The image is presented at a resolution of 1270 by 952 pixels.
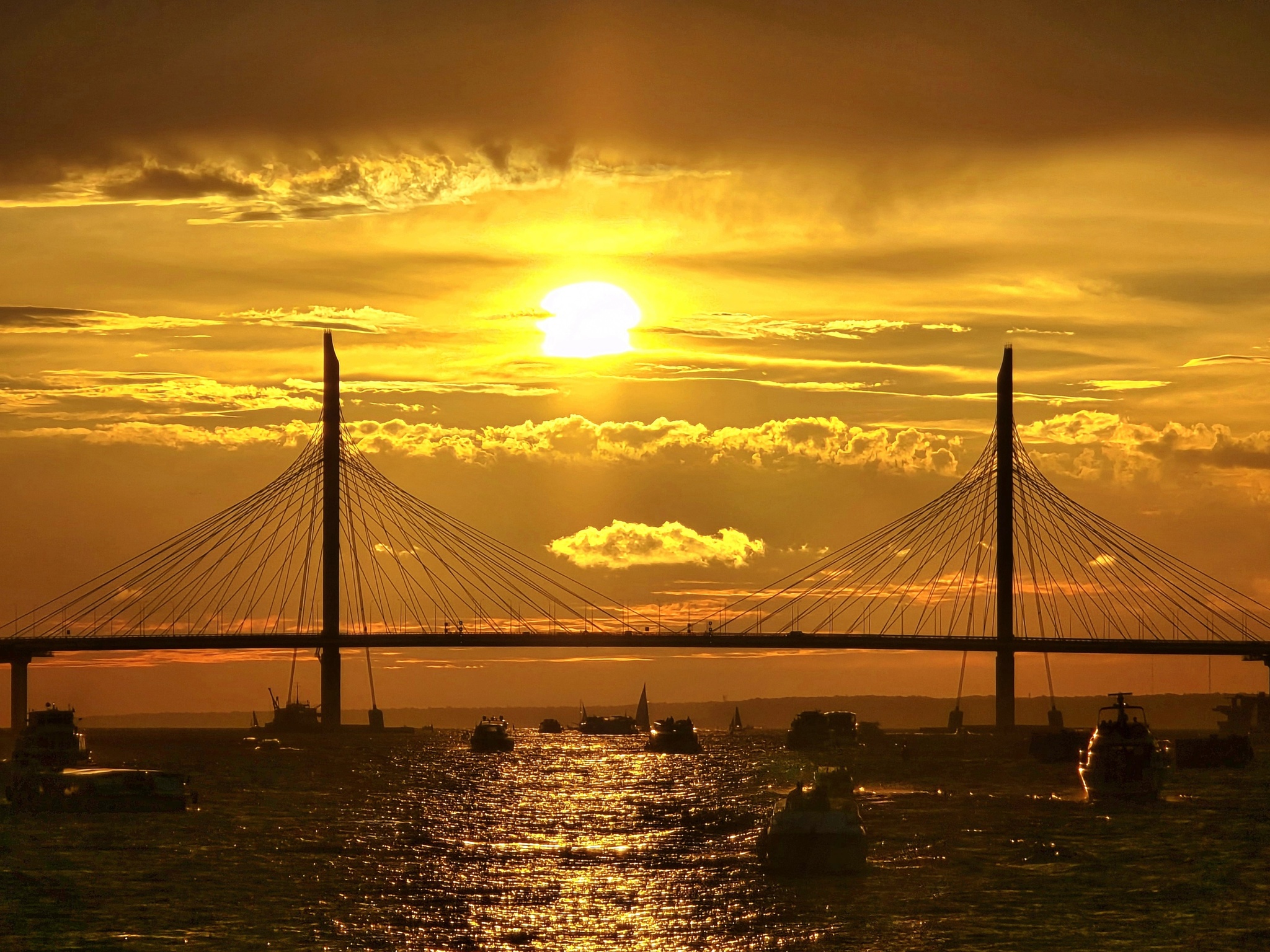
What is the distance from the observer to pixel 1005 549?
17462 centimetres

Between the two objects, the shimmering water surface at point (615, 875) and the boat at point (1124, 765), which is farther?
the boat at point (1124, 765)

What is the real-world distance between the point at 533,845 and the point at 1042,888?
2100 centimetres

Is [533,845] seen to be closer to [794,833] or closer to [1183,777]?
[794,833]

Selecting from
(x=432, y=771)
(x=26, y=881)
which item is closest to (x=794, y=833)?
(x=26, y=881)

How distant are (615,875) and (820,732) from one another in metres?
126

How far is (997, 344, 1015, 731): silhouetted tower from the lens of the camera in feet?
561

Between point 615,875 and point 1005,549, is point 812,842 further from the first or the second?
point 1005,549

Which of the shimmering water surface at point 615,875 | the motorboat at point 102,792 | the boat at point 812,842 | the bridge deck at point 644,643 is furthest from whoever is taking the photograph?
the bridge deck at point 644,643

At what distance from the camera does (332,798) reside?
99.0 meters

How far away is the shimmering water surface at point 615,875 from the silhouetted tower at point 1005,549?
64.0m

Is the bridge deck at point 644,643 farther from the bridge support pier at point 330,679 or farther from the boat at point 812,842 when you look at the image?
the boat at point 812,842

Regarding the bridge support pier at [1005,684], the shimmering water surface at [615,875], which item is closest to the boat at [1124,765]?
the shimmering water surface at [615,875]

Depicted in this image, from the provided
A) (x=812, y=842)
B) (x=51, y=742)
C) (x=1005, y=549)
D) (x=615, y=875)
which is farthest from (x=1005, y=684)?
(x=615, y=875)

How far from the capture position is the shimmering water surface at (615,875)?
4797 centimetres
